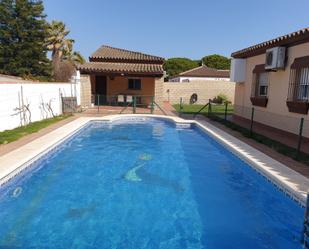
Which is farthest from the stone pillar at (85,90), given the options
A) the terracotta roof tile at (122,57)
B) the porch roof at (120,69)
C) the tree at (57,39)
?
the tree at (57,39)

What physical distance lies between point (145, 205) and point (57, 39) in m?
37.0

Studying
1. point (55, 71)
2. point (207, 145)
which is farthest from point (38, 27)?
point (207, 145)

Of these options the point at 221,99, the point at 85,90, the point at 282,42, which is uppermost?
the point at 282,42

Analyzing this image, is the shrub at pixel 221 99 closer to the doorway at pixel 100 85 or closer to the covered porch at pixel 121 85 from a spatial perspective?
the covered porch at pixel 121 85

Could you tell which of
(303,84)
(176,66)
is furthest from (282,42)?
(176,66)

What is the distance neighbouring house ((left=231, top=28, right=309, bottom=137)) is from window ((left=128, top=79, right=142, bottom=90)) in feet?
38.0

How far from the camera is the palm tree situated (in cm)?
3775

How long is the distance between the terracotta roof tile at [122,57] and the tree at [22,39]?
1180 centimetres

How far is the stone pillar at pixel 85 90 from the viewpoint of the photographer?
22.1 metres

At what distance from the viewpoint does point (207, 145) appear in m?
11.7

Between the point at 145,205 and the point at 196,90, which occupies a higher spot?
the point at 196,90

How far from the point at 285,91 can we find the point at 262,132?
6.56ft

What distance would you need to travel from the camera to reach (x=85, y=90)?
2212 centimetres

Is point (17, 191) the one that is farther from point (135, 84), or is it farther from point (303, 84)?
point (135, 84)
